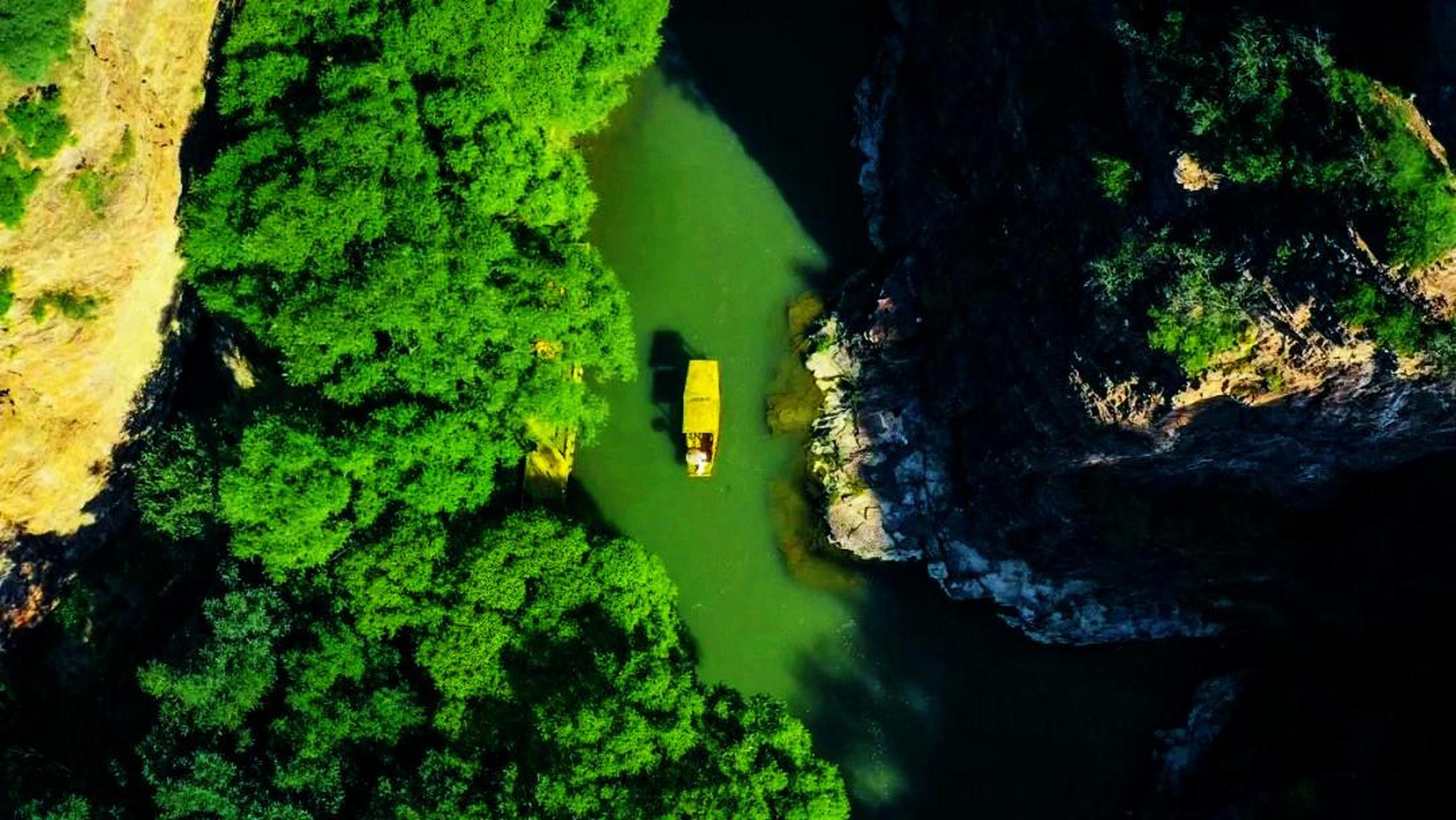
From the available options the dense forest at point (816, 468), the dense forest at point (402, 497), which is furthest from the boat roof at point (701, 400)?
the dense forest at point (402, 497)

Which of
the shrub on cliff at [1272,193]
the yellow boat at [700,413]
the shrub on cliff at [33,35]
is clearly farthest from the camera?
the yellow boat at [700,413]

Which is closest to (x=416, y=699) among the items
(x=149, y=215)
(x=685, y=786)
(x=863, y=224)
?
(x=685, y=786)

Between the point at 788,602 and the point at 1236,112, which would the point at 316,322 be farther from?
the point at 1236,112

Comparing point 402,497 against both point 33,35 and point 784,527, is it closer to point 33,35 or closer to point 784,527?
point 784,527

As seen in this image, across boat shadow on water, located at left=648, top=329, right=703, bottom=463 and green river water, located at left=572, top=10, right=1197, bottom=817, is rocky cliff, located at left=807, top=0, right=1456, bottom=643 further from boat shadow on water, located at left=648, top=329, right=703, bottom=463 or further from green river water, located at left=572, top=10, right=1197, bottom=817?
boat shadow on water, located at left=648, top=329, right=703, bottom=463

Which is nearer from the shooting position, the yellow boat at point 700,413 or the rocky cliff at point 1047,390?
the rocky cliff at point 1047,390

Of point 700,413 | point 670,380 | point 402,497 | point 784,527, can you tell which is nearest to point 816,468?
point 784,527

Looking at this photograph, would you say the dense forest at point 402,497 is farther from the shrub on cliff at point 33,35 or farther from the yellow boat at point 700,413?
the yellow boat at point 700,413
